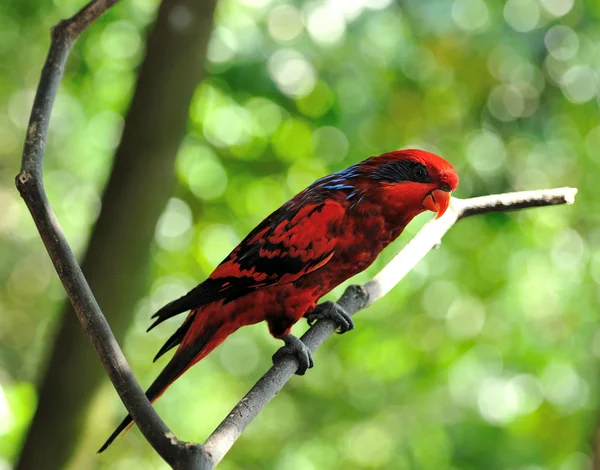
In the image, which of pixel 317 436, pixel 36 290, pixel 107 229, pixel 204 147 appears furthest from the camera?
pixel 36 290

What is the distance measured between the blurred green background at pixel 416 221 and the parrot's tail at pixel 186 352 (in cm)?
196

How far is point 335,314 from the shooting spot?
66.9 inches

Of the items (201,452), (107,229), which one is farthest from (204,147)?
(201,452)

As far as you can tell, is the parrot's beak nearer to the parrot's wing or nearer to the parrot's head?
the parrot's head

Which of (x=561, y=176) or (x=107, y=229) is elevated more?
(x=107, y=229)

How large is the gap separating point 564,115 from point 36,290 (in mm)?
4552

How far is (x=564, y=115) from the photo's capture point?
4.20 metres

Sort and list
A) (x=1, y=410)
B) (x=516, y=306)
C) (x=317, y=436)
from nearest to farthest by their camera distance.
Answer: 1. (x=1, y=410)
2. (x=516, y=306)
3. (x=317, y=436)

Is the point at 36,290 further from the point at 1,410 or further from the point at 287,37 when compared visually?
the point at 287,37

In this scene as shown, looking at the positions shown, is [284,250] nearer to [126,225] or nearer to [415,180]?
[415,180]

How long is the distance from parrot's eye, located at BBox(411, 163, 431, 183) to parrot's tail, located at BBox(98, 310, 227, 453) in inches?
21.0

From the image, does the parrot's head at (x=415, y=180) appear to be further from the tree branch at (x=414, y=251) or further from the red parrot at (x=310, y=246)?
the tree branch at (x=414, y=251)

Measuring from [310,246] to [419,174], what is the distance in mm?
280

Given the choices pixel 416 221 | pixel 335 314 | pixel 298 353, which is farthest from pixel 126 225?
pixel 416 221
